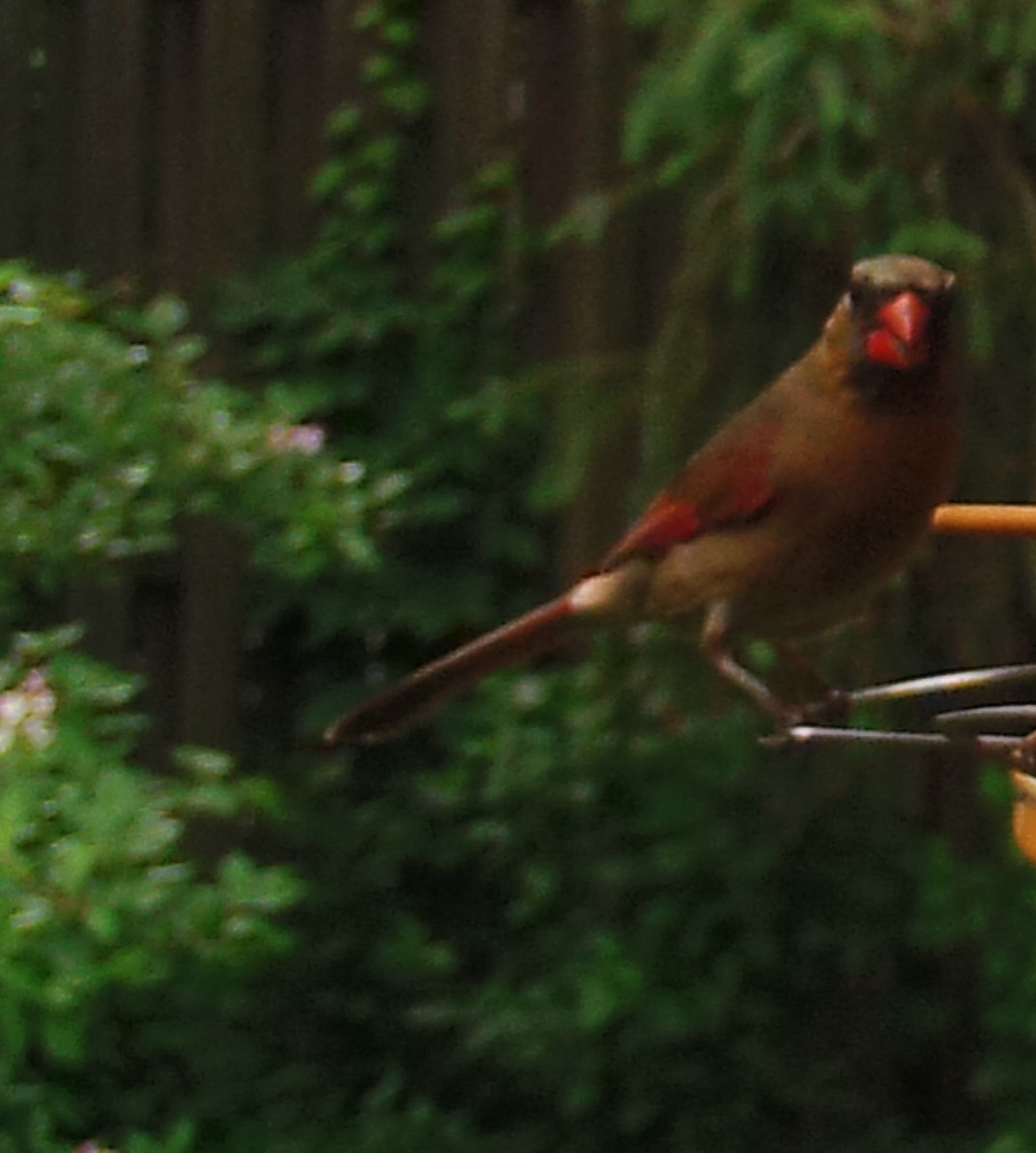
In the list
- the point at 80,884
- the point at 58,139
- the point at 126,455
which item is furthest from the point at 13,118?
the point at 80,884

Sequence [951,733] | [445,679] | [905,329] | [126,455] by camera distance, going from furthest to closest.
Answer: [126,455] < [445,679] < [905,329] < [951,733]

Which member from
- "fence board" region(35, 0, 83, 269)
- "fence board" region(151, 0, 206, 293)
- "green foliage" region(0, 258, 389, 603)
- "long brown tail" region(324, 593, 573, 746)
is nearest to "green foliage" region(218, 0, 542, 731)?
"fence board" region(151, 0, 206, 293)

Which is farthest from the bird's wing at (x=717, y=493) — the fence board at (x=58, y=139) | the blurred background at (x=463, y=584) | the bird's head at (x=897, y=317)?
the fence board at (x=58, y=139)

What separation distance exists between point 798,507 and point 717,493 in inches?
2.5

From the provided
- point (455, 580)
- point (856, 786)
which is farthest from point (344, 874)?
point (856, 786)

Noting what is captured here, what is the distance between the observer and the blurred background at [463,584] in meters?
1.93

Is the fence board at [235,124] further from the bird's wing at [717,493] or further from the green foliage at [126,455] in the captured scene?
the bird's wing at [717,493]

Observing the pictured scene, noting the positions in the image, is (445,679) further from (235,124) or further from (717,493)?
(235,124)

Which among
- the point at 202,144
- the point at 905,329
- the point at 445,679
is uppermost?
the point at 202,144

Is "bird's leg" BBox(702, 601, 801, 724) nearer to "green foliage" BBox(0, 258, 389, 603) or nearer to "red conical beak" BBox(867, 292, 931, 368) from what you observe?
"red conical beak" BBox(867, 292, 931, 368)

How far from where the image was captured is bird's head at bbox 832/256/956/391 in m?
1.37

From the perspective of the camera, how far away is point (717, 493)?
5.15ft

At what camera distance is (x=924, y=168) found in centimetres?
206

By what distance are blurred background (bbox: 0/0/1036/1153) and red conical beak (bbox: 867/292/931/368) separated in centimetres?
49
